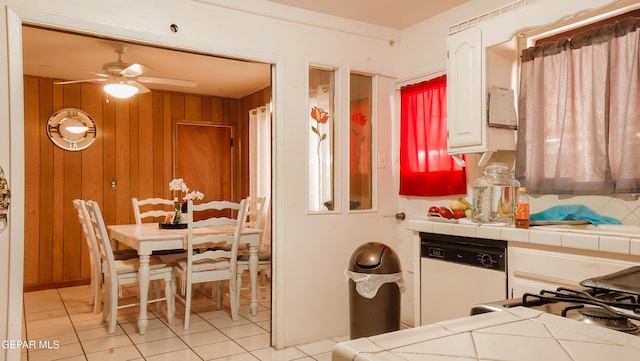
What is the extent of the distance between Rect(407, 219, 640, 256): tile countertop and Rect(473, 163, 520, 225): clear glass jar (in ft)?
0.55

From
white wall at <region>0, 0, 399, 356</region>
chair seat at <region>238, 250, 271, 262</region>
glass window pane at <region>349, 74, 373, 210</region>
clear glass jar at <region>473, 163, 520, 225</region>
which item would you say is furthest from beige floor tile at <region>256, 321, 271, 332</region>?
clear glass jar at <region>473, 163, 520, 225</region>

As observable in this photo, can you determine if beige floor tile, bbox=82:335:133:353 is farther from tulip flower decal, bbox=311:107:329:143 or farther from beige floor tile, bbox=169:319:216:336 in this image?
tulip flower decal, bbox=311:107:329:143

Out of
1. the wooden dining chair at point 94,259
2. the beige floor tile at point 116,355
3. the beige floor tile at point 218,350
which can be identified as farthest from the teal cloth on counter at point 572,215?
the wooden dining chair at point 94,259

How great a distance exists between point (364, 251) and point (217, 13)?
1.81 m

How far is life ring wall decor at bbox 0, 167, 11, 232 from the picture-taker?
2.35m

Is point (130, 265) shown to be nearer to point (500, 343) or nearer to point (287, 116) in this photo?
point (287, 116)

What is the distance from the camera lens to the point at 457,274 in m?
2.55

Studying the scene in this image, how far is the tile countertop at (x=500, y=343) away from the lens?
610mm

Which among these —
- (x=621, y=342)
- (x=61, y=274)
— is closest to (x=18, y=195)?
(x=621, y=342)

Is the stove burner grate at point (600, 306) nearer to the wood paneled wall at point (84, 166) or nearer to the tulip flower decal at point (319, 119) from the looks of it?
the tulip flower decal at point (319, 119)

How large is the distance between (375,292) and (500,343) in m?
2.22

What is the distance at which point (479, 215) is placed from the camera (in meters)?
2.64

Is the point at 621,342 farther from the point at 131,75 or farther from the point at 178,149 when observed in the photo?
the point at 178,149

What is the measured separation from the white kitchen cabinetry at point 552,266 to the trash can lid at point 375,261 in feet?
2.53
